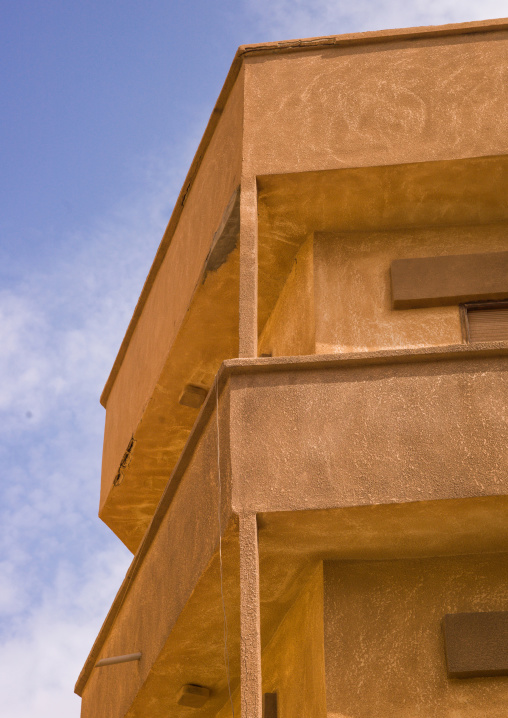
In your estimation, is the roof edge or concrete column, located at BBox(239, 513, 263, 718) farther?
the roof edge

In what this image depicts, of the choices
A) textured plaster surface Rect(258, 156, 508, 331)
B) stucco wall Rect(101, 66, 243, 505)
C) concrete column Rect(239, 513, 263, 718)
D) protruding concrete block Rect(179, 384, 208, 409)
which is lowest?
concrete column Rect(239, 513, 263, 718)

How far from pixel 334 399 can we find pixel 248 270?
4.73ft

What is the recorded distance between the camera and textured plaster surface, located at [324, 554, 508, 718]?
7.53 meters

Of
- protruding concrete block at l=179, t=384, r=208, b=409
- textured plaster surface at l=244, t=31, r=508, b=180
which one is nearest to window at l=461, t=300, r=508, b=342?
textured plaster surface at l=244, t=31, r=508, b=180

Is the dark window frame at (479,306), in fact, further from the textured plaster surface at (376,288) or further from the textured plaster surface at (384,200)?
the textured plaster surface at (384,200)

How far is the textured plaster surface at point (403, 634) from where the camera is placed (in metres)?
7.53

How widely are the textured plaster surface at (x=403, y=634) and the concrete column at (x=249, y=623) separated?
912 millimetres

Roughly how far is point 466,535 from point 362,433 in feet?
3.61

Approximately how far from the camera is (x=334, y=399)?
7648 mm

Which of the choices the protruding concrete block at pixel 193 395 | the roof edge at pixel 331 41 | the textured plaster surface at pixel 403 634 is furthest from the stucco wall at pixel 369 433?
the protruding concrete block at pixel 193 395

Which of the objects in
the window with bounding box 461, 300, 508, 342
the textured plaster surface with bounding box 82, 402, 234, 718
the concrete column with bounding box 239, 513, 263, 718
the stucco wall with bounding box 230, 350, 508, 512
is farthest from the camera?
the window with bounding box 461, 300, 508, 342

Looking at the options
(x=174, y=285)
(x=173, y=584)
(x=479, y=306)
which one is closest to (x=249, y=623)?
(x=173, y=584)

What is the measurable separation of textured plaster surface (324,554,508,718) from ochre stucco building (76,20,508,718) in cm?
1

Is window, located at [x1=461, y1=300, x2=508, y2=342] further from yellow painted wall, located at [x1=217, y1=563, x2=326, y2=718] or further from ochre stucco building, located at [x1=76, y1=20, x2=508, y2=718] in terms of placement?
yellow painted wall, located at [x1=217, y1=563, x2=326, y2=718]
